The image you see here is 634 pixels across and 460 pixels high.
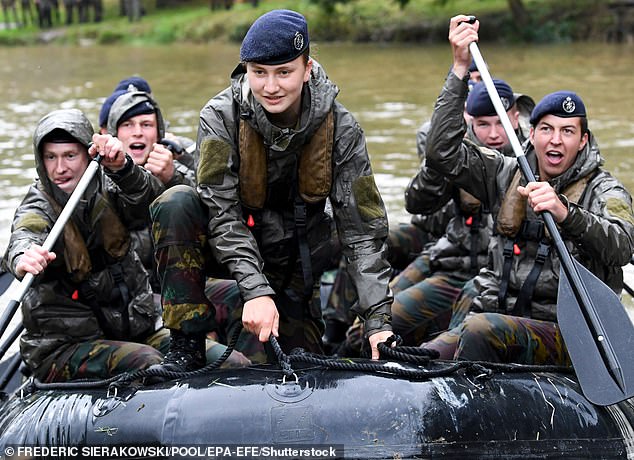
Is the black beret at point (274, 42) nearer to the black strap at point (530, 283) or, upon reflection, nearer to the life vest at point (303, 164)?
the life vest at point (303, 164)

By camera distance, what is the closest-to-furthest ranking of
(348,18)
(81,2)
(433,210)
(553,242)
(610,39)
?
(553,242)
(433,210)
(610,39)
(348,18)
(81,2)

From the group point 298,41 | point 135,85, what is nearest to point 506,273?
point 298,41

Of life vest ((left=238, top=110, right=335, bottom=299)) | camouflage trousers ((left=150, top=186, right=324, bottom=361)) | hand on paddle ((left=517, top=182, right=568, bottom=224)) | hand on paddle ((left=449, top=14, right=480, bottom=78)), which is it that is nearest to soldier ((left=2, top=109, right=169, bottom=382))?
camouflage trousers ((left=150, top=186, right=324, bottom=361))

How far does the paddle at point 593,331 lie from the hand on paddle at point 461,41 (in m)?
0.48

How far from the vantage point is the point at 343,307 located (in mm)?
4855

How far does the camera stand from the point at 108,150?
11.9 feet

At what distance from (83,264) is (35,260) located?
39 cm

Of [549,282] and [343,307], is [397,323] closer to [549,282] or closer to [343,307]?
[343,307]

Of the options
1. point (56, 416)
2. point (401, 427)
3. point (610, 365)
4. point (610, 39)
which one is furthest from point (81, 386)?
point (610, 39)

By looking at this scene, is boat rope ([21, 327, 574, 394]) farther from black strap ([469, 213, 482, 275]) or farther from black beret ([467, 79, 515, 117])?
black beret ([467, 79, 515, 117])

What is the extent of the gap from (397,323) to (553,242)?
1.24 meters

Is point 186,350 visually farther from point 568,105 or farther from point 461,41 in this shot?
point 568,105

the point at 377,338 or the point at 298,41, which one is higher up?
the point at 298,41

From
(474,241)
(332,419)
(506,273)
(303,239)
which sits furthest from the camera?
(474,241)
